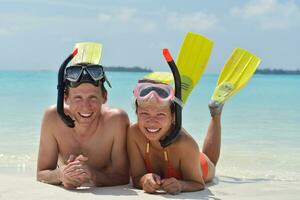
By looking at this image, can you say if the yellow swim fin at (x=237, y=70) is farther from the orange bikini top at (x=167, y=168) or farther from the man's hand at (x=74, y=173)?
the man's hand at (x=74, y=173)

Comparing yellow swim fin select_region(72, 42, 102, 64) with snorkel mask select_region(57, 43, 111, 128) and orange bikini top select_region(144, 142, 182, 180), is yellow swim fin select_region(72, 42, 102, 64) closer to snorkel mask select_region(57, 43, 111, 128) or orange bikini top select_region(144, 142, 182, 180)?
snorkel mask select_region(57, 43, 111, 128)

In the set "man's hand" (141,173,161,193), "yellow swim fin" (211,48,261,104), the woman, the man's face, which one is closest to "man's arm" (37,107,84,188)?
the man's face

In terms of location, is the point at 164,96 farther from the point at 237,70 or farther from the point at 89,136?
the point at 237,70

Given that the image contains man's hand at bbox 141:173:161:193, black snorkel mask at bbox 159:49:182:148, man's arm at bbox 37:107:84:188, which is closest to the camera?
black snorkel mask at bbox 159:49:182:148

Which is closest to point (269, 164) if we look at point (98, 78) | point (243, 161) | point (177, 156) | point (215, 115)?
point (243, 161)

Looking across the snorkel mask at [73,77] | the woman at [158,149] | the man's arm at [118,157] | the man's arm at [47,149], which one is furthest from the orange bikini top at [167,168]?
the man's arm at [47,149]

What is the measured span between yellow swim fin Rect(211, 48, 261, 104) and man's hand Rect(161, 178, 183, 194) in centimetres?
203

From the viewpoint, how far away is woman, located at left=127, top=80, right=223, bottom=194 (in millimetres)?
3865

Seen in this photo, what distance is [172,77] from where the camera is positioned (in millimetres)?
4070

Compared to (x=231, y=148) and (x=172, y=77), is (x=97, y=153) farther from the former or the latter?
(x=231, y=148)

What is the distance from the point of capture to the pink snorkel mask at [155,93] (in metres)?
3.85

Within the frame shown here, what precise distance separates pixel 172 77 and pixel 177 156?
558mm

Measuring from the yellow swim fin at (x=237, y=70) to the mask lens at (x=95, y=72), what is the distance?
1.96 metres

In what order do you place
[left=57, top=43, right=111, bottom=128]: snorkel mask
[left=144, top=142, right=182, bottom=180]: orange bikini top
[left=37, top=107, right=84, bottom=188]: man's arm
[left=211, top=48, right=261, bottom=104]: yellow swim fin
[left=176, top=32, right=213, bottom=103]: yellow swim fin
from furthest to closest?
[left=211, top=48, right=261, bottom=104]: yellow swim fin → [left=176, top=32, right=213, bottom=103]: yellow swim fin → [left=37, top=107, right=84, bottom=188]: man's arm → [left=144, top=142, right=182, bottom=180]: orange bikini top → [left=57, top=43, right=111, bottom=128]: snorkel mask
